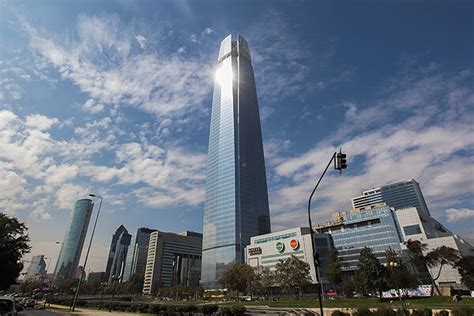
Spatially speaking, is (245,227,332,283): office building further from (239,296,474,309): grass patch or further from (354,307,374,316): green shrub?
(354,307,374,316): green shrub

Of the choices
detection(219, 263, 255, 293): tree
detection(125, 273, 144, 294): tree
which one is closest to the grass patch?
detection(219, 263, 255, 293): tree

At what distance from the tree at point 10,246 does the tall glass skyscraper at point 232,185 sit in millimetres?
116641

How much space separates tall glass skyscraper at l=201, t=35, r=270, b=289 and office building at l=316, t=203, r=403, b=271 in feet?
159

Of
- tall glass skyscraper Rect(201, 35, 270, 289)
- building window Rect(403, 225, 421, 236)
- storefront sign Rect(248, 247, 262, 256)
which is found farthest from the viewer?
tall glass skyscraper Rect(201, 35, 270, 289)

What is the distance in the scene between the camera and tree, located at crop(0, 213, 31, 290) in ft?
123

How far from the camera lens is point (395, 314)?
25.2m

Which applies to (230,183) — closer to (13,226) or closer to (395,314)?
(13,226)

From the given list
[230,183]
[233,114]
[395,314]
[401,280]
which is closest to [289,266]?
[401,280]

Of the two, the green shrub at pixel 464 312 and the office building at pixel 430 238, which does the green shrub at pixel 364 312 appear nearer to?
the green shrub at pixel 464 312

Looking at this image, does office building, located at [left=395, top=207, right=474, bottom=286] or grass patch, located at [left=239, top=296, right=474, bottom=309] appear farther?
office building, located at [left=395, top=207, right=474, bottom=286]

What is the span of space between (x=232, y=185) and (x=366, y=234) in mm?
74926

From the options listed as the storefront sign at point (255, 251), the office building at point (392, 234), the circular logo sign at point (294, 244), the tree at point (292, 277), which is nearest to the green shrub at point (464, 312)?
the tree at point (292, 277)

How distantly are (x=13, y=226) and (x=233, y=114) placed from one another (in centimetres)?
14869

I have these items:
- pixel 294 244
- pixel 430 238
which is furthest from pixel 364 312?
pixel 430 238
